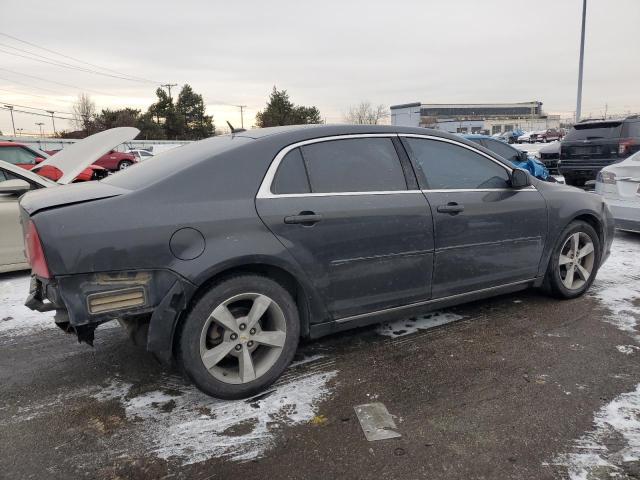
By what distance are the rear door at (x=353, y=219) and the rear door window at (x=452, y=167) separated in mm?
149

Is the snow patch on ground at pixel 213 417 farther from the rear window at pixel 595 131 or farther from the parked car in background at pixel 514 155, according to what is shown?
the rear window at pixel 595 131

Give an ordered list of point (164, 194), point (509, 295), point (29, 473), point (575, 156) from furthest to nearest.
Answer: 1. point (575, 156)
2. point (509, 295)
3. point (164, 194)
4. point (29, 473)

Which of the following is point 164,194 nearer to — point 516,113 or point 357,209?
point 357,209

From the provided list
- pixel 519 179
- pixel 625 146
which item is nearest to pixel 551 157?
pixel 625 146

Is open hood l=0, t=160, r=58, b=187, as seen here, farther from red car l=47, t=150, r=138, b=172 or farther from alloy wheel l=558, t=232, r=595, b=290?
red car l=47, t=150, r=138, b=172

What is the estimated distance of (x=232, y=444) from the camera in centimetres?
245

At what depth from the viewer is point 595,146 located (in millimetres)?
10461

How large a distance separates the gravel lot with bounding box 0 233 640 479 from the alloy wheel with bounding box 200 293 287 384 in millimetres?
188

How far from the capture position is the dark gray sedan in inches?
98.7

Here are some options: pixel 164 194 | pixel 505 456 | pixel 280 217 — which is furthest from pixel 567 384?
pixel 164 194

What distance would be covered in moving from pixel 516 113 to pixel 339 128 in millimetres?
121398

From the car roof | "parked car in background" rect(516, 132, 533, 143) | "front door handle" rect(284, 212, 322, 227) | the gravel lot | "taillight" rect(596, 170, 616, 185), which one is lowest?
the gravel lot

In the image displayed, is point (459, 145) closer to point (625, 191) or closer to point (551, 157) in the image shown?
point (625, 191)

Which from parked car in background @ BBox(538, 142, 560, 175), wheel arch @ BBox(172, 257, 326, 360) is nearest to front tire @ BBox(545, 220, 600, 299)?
wheel arch @ BBox(172, 257, 326, 360)
